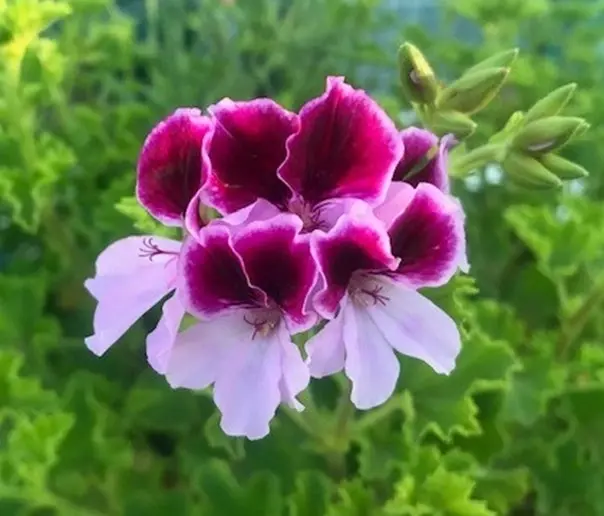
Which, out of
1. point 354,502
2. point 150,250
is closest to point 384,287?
point 150,250

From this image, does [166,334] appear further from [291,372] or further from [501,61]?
[501,61]

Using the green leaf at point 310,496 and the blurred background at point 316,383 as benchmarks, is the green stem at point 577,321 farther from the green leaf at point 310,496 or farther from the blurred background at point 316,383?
the green leaf at point 310,496

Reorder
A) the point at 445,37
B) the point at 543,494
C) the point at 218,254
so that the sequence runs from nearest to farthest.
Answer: the point at 218,254, the point at 543,494, the point at 445,37

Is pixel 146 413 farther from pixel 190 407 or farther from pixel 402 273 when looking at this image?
pixel 402 273

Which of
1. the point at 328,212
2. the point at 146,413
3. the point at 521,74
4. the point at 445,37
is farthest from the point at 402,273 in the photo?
the point at 445,37

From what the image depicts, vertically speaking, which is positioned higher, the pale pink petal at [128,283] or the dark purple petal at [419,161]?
the dark purple petal at [419,161]

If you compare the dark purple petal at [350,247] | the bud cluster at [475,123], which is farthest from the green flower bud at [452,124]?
the dark purple petal at [350,247]

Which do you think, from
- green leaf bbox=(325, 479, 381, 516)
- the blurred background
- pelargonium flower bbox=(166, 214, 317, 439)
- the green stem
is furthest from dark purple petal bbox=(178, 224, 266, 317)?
the green stem
